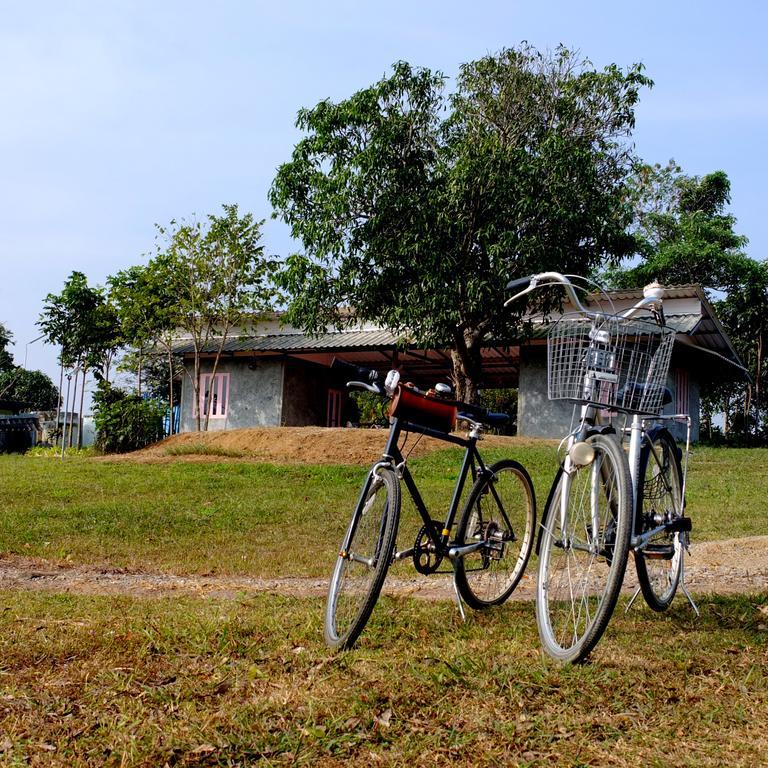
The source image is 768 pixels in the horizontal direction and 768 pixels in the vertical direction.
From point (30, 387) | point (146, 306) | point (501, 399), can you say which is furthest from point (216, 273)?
point (30, 387)

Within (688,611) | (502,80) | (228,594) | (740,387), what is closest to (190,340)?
(502,80)

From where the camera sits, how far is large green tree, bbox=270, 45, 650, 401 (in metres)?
18.7

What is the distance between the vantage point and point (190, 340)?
28953mm

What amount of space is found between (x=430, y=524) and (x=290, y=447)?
14.3 m

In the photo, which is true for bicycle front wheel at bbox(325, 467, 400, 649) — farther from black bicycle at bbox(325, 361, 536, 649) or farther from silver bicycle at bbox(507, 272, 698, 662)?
silver bicycle at bbox(507, 272, 698, 662)

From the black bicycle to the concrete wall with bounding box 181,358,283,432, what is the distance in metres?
21.9

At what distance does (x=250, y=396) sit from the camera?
27.2 meters

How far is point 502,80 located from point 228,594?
17.3 meters

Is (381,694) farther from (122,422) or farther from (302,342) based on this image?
(302,342)

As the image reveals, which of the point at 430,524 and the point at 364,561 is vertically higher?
the point at 430,524

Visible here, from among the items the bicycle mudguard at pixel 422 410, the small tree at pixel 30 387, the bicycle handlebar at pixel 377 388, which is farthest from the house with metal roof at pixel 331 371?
the small tree at pixel 30 387

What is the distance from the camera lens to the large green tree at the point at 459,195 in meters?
18.7

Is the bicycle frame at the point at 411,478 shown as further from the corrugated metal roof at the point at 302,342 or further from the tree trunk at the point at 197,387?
the tree trunk at the point at 197,387

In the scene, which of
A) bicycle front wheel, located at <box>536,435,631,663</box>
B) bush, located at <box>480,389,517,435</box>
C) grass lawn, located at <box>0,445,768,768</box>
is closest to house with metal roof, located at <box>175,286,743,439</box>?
bush, located at <box>480,389,517,435</box>
